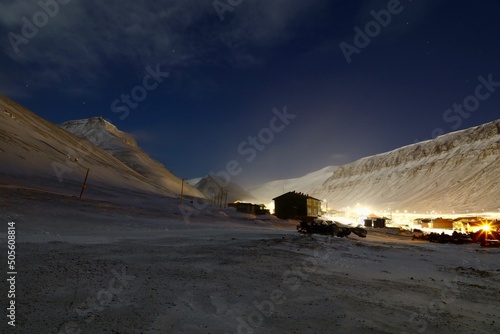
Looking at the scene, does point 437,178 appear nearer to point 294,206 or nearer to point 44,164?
point 294,206

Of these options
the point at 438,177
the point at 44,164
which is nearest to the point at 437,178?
the point at 438,177

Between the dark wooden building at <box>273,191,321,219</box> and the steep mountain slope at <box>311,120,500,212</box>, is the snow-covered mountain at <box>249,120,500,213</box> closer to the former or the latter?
the steep mountain slope at <box>311,120,500,212</box>

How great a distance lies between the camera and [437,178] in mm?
132375

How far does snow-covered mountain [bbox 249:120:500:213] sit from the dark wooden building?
61.8 m

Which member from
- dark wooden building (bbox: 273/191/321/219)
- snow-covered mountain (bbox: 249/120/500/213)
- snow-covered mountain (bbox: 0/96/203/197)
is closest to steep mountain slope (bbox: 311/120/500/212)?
snow-covered mountain (bbox: 249/120/500/213)

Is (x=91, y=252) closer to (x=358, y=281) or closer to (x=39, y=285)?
(x=39, y=285)

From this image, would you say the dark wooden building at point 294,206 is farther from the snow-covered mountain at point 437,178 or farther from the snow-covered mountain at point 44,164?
the snow-covered mountain at point 437,178

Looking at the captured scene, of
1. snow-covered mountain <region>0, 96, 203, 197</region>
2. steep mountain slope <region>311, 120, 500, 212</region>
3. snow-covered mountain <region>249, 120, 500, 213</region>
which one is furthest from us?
steep mountain slope <region>311, 120, 500, 212</region>

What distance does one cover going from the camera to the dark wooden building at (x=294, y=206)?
229 feet

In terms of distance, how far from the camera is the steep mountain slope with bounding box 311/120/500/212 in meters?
108

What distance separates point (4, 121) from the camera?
72.1 metres

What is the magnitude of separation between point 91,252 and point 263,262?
20.5ft

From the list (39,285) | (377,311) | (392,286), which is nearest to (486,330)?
(377,311)

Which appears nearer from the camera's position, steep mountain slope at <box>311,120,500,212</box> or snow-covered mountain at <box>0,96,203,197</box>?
snow-covered mountain at <box>0,96,203,197</box>
